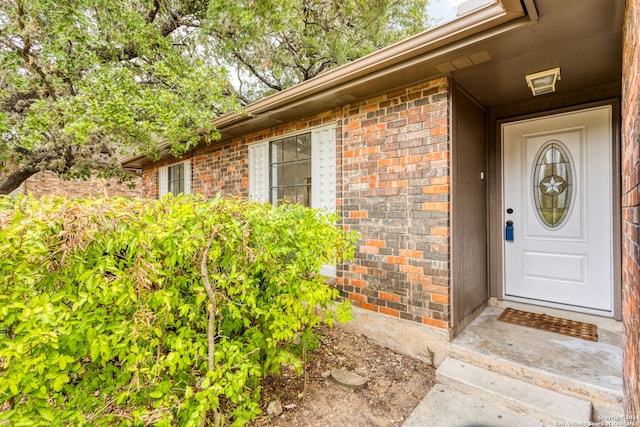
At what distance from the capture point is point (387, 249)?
127 inches

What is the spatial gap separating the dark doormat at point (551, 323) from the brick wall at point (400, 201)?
109cm

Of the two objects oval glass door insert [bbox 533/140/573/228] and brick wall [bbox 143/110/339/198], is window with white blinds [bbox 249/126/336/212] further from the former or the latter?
oval glass door insert [bbox 533/140/573/228]

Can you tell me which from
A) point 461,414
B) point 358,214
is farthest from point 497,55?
point 461,414

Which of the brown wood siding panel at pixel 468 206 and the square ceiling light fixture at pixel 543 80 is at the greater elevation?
the square ceiling light fixture at pixel 543 80

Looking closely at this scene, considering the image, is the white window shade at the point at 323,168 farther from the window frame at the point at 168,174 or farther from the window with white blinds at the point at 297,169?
the window frame at the point at 168,174

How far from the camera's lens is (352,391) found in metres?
2.54

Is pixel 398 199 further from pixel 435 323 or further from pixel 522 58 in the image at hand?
pixel 522 58

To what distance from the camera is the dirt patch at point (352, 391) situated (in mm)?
2223

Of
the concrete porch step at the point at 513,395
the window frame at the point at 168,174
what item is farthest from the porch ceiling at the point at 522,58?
the window frame at the point at 168,174

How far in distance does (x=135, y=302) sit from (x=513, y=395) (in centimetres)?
262

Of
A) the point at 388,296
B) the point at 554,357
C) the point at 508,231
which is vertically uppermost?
the point at 508,231

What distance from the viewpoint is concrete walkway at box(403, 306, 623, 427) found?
2080 millimetres

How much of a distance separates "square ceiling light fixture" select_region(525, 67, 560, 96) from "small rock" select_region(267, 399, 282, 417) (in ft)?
11.6

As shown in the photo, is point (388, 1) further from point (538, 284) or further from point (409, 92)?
point (538, 284)
